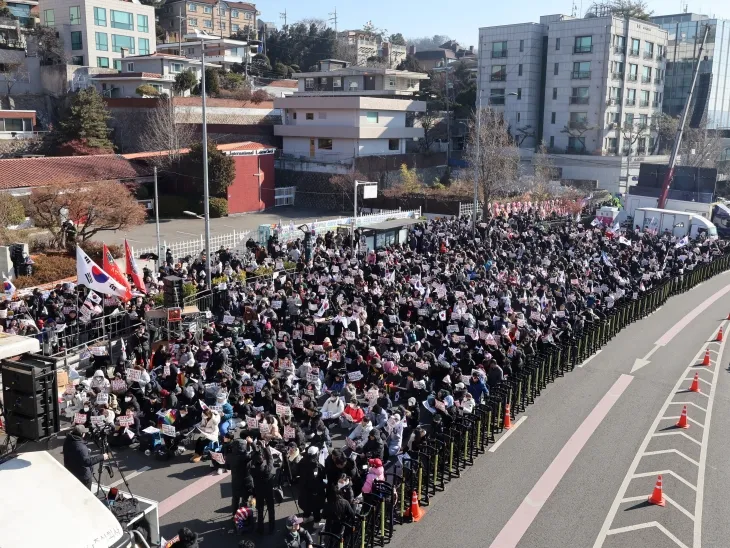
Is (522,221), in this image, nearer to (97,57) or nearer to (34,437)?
(34,437)

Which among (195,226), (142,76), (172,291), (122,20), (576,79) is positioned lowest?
(195,226)

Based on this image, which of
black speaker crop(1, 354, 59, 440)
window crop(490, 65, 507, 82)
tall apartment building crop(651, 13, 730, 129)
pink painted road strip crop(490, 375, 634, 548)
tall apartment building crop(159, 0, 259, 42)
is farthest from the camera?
tall apartment building crop(159, 0, 259, 42)

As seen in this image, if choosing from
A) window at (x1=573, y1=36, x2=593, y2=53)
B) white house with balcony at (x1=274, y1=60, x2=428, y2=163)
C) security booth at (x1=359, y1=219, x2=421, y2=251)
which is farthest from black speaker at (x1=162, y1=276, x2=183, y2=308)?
window at (x1=573, y1=36, x2=593, y2=53)

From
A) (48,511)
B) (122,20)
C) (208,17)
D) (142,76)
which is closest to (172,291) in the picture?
(48,511)

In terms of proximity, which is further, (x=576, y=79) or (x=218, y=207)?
(x=576, y=79)

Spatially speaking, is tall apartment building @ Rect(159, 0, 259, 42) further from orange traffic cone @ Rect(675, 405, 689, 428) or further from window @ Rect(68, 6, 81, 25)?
orange traffic cone @ Rect(675, 405, 689, 428)

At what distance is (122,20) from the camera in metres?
63.4

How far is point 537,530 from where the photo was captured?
10.8 meters

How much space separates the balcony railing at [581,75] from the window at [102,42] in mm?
42769

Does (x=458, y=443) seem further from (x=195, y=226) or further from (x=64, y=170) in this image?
(x=64, y=170)

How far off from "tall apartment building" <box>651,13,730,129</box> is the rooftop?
58.8 m

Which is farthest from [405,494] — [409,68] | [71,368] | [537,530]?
[409,68]

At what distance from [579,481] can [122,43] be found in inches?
2478

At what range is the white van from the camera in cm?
591
